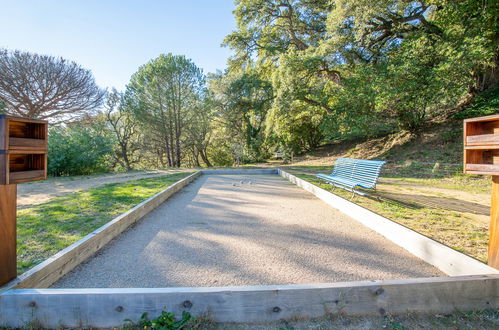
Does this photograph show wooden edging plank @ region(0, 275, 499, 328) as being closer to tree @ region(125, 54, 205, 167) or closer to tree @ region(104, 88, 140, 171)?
tree @ region(125, 54, 205, 167)

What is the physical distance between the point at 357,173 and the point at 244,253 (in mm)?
4032

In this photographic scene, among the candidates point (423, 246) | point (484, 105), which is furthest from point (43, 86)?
point (484, 105)

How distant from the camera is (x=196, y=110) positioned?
19.7 metres

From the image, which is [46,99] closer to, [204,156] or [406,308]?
[204,156]

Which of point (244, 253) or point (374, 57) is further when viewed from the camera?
point (374, 57)

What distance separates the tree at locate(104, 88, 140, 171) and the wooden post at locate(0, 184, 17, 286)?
21067 millimetres

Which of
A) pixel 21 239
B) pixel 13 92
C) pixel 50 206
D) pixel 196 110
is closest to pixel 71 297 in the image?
pixel 21 239

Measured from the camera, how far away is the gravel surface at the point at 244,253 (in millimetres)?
2249

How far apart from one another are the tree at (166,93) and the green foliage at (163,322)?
62.0ft

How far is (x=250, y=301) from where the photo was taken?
168 centimetres

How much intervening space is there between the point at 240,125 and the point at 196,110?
15.2ft

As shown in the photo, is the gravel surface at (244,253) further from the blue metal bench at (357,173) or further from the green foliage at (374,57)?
the green foliage at (374,57)

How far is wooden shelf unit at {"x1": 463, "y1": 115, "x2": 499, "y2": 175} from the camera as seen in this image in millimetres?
1803

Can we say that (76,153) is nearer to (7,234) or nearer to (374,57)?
(7,234)
